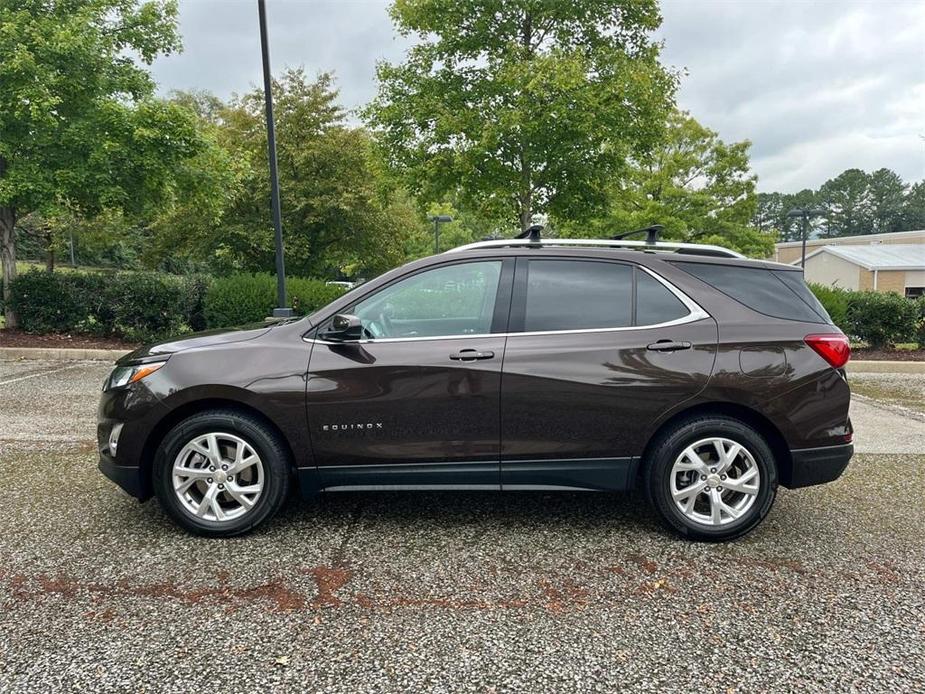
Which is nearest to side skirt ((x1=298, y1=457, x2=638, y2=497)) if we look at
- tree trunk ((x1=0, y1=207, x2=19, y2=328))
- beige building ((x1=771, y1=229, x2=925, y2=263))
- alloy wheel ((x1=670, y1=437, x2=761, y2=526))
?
alloy wheel ((x1=670, y1=437, x2=761, y2=526))

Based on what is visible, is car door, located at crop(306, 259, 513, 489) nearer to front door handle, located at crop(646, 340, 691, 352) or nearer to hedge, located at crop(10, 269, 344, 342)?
front door handle, located at crop(646, 340, 691, 352)

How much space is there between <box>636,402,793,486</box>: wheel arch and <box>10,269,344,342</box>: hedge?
853 centimetres

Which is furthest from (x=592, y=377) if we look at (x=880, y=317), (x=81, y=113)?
(x=81, y=113)

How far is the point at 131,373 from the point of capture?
343cm

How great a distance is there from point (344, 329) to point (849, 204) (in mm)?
119884

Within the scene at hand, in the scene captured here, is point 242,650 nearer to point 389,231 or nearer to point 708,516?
point 708,516

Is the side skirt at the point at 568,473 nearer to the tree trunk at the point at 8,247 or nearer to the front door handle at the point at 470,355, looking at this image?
the front door handle at the point at 470,355

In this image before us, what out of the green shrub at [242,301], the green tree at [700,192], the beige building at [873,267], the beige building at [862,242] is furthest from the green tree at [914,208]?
the green shrub at [242,301]

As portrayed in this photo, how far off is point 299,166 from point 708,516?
19570mm

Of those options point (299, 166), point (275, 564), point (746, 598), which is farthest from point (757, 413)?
point (299, 166)

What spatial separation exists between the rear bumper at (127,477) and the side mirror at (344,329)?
50.9 inches

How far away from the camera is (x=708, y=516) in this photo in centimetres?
340

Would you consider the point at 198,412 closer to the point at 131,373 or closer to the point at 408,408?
the point at 131,373

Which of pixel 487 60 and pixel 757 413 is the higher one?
pixel 487 60
